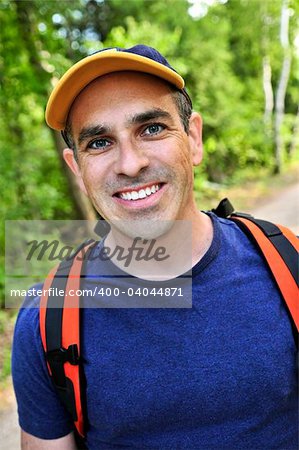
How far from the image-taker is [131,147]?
147cm

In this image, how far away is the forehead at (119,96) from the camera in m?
1.46

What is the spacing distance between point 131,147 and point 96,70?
0.99 feet

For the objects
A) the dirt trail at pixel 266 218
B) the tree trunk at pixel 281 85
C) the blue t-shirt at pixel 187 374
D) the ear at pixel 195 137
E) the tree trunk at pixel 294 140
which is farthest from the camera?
the tree trunk at pixel 294 140

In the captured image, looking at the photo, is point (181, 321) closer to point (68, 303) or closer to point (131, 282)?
point (131, 282)

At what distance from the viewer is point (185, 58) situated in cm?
1338

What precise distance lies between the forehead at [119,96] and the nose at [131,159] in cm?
11

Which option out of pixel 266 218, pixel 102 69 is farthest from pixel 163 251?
pixel 266 218

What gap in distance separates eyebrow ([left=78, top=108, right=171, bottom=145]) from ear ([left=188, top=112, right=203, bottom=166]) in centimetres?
26

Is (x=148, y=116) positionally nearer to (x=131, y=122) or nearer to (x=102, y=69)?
(x=131, y=122)

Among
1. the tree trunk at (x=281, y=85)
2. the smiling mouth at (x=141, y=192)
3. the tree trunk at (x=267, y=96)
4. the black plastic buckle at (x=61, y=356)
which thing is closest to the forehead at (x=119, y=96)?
the smiling mouth at (x=141, y=192)

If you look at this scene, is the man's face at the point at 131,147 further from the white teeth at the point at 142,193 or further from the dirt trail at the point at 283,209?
the dirt trail at the point at 283,209

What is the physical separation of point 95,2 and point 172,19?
3162mm

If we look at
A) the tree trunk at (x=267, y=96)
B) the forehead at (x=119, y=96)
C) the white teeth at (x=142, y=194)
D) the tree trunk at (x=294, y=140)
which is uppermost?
the forehead at (x=119, y=96)

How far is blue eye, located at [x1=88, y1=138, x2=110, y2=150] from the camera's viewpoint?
59.6 inches
